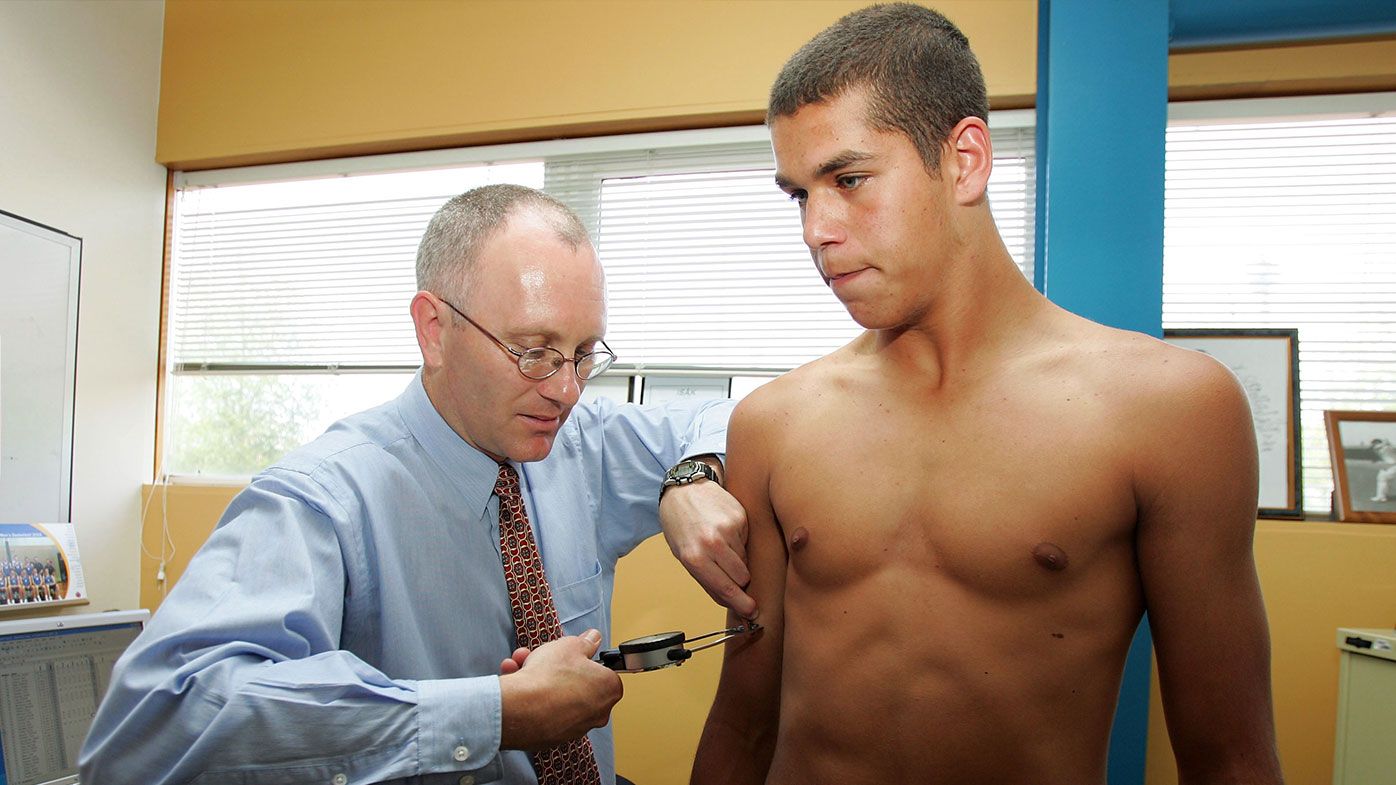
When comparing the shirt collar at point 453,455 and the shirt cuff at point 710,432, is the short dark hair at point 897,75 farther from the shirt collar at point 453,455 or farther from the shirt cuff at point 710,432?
the shirt collar at point 453,455

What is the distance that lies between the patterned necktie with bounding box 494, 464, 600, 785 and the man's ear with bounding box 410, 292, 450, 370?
239 mm

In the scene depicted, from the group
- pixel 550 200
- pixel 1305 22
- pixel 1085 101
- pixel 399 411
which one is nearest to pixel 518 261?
pixel 550 200

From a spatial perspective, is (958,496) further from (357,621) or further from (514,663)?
(357,621)

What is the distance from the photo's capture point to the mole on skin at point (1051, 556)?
1.14 metres

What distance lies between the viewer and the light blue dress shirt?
107cm

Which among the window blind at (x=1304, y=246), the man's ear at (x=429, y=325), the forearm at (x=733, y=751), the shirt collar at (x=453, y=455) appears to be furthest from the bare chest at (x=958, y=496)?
the window blind at (x=1304, y=246)

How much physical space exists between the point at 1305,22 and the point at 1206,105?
41 cm

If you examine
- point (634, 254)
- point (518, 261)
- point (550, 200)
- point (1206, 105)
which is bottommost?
point (518, 261)

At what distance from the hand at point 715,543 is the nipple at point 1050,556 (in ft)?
1.40

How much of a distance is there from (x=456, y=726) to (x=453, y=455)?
512mm

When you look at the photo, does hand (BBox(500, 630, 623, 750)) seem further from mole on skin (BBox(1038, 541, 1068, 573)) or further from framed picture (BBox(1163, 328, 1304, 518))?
framed picture (BBox(1163, 328, 1304, 518))

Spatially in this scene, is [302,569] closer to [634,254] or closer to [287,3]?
[634,254]

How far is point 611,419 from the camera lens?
1909 mm

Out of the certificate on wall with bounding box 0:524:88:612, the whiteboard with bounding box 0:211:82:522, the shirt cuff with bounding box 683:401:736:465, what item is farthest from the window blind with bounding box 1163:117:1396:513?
the whiteboard with bounding box 0:211:82:522
